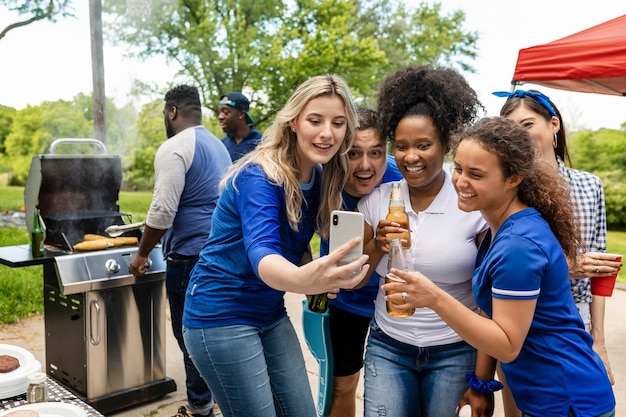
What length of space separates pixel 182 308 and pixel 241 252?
187cm

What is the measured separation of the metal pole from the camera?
7621 millimetres

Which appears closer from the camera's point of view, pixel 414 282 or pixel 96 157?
pixel 414 282

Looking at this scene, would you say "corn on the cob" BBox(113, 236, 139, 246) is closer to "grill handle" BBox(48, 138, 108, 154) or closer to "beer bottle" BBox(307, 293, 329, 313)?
"grill handle" BBox(48, 138, 108, 154)

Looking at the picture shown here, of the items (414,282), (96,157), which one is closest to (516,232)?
(414,282)

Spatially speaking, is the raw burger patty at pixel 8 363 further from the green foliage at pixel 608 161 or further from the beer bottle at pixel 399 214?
the green foliage at pixel 608 161

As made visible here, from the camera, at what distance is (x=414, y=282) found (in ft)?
5.22

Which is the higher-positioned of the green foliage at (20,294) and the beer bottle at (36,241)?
the beer bottle at (36,241)

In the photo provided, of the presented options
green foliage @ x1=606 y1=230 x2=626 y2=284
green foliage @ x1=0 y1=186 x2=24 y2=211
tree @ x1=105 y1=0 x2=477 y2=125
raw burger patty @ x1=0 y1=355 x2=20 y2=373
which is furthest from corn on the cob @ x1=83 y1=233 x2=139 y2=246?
green foliage @ x1=606 y1=230 x2=626 y2=284

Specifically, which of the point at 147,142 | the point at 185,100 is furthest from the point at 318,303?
the point at 147,142

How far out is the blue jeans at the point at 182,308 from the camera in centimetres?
364

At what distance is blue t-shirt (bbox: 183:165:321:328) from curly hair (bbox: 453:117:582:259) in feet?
2.21

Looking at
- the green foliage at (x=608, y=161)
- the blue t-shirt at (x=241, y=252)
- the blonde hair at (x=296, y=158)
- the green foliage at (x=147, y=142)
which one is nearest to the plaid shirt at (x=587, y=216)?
the blonde hair at (x=296, y=158)

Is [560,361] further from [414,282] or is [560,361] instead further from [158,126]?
[158,126]

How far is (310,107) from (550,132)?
1.20 m
